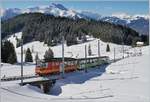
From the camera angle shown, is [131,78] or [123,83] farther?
[131,78]

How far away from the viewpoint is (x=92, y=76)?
2051 inches

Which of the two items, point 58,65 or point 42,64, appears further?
point 58,65

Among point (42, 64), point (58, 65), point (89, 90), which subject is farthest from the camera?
point (58, 65)

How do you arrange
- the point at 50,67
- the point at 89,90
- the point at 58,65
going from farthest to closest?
the point at 58,65 < the point at 50,67 < the point at 89,90

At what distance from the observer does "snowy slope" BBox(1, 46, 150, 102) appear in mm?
34844

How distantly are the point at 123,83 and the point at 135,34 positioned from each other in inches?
5867

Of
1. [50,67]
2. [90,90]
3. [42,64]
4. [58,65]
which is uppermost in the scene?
[42,64]

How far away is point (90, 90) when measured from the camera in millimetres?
41594

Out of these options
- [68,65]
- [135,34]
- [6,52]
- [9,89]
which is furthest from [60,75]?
[135,34]

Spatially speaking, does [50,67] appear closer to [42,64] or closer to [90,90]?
[42,64]

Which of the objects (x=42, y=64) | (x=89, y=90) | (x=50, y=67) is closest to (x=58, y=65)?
(x=50, y=67)

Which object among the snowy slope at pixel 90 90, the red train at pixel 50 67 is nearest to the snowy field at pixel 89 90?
the snowy slope at pixel 90 90

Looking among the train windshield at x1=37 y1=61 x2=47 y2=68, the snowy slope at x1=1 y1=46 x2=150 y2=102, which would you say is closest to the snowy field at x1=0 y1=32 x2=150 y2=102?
the snowy slope at x1=1 y1=46 x2=150 y2=102

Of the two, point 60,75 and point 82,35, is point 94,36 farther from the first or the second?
point 60,75
